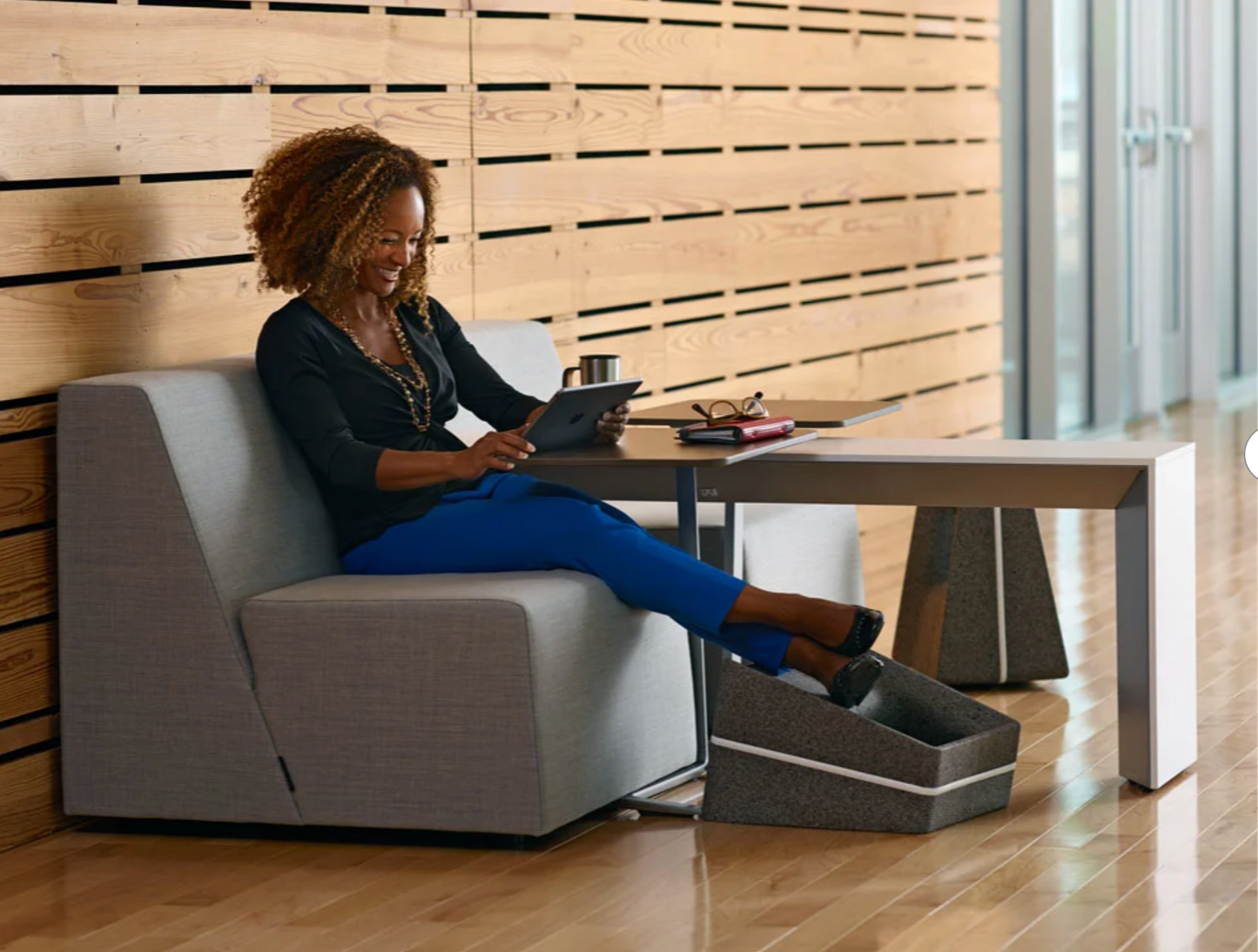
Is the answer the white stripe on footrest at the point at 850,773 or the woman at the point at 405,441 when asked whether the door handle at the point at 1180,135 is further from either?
the white stripe on footrest at the point at 850,773

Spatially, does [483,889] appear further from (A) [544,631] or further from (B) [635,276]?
(B) [635,276]

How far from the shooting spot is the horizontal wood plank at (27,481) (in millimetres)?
3590

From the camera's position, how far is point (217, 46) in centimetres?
409

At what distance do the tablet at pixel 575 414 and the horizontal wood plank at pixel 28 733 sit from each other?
97cm

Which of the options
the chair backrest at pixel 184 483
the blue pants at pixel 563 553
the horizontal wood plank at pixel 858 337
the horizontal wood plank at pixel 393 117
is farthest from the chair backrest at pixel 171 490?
the horizontal wood plank at pixel 858 337

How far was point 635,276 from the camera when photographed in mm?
5543

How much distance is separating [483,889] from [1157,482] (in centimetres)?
135

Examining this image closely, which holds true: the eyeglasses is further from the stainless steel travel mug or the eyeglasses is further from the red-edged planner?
the stainless steel travel mug

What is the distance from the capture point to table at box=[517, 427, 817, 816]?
349 cm

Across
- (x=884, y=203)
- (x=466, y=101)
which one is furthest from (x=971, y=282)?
(x=466, y=101)

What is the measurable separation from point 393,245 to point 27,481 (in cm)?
76

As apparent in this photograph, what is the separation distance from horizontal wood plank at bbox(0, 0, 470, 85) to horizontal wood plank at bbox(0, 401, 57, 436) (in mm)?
543

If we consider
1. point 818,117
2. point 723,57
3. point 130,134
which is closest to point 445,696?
point 130,134

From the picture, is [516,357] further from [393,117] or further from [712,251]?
[712,251]
